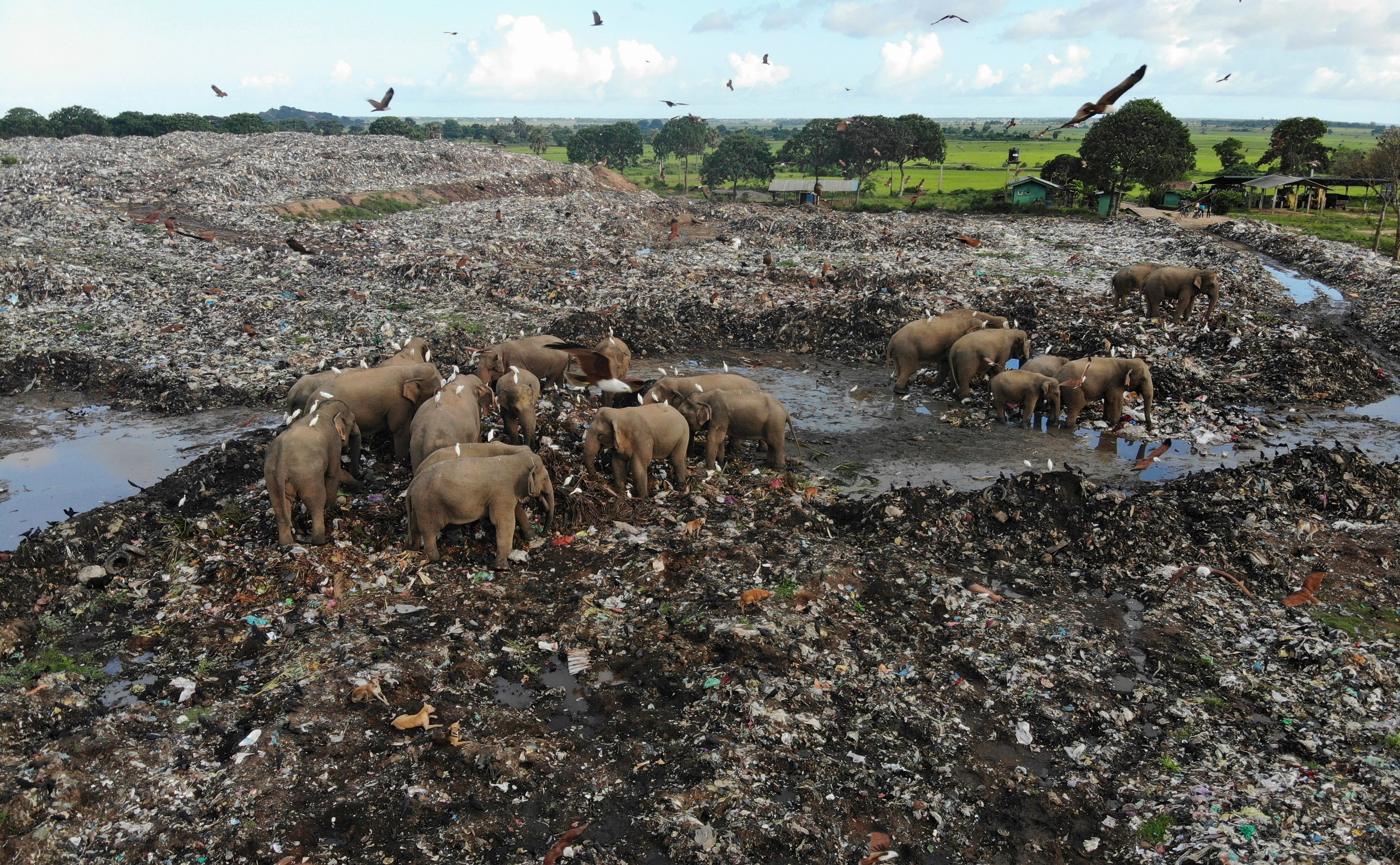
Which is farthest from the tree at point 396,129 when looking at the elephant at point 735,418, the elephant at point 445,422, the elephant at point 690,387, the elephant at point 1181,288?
the elephant at point 735,418

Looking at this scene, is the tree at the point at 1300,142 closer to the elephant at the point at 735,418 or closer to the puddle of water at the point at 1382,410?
the puddle of water at the point at 1382,410

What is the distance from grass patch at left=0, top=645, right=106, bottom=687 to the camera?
579 centimetres

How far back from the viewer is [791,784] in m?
5.02

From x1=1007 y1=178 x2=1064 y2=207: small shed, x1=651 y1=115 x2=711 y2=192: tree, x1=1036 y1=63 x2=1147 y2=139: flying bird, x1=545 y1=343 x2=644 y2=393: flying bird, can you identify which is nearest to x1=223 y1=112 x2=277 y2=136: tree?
x1=651 y1=115 x2=711 y2=192: tree

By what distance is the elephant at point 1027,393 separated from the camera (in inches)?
443

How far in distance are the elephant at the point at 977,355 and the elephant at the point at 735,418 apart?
400 centimetres

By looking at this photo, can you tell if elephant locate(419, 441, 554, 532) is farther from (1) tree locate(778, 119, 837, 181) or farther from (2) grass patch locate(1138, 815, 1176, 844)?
(1) tree locate(778, 119, 837, 181)

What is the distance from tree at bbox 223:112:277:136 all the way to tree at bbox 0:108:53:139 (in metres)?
9.58

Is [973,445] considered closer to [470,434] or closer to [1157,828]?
[470,434]

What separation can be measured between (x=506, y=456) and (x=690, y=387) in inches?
128

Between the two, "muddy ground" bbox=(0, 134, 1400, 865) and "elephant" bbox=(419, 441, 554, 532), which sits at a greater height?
"elephant" bbox=(419, 441, 554, 532)

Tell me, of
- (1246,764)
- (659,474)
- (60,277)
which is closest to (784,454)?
(659,474)

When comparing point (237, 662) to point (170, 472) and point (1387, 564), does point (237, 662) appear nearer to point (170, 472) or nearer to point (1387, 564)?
point (170, 472)

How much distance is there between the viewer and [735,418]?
976cm
